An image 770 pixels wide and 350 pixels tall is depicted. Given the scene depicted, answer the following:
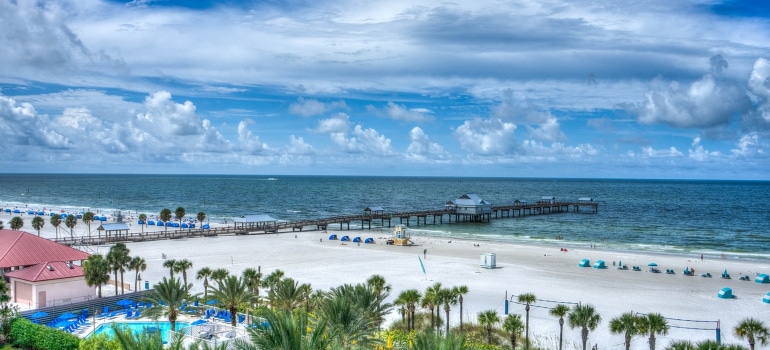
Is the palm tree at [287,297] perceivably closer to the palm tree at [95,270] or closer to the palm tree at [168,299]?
the palm tree at [168,299]

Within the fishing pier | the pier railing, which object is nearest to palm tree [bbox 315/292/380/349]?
the pier railing

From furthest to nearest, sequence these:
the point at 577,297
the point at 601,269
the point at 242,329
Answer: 1. the point at 601,269
2. the point at 577,297
3. the point at 242,329

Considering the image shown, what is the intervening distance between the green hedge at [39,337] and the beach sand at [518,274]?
384 inches

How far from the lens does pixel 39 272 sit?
30.7 m

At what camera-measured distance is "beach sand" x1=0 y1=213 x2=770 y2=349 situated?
32281mm

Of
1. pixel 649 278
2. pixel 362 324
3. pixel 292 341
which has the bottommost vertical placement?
pixel 649 278

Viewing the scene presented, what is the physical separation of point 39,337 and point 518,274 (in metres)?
32.2

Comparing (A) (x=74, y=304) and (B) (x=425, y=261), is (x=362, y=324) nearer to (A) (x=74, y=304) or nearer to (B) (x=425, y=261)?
(A) (x=74, y=304)

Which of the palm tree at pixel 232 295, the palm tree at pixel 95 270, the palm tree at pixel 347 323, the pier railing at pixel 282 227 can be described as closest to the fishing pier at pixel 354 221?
the pier railing at pixel 282 227

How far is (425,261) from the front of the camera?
168ft

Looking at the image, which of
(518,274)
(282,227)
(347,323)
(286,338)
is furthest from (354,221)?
(286,338)

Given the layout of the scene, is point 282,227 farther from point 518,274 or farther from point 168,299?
point 168,299

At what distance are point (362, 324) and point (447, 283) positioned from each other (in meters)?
20.4

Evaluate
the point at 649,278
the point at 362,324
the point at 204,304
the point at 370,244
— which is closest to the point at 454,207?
the point at 370,244
